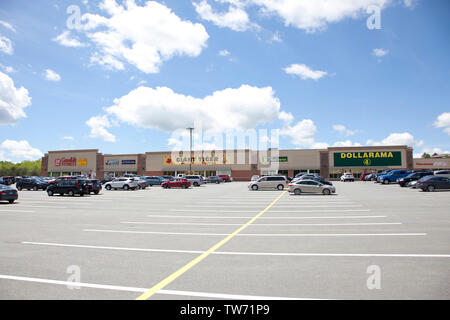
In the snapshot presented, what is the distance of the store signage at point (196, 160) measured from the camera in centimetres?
7206

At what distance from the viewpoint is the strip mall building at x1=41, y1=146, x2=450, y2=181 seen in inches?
2566

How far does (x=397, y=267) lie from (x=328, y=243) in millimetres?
2198

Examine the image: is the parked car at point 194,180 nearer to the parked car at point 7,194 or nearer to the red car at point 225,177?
the red car at point 225,177

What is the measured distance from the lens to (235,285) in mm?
4785

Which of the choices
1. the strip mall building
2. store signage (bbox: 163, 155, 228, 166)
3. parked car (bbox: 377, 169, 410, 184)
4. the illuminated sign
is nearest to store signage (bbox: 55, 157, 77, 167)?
the strip mall building

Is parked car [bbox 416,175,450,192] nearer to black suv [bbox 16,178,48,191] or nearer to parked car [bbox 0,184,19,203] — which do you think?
parked car [bbox 0,184,19,203]

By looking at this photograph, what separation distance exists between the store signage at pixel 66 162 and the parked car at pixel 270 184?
212 ft

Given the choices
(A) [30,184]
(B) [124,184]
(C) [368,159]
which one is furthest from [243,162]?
(A) [30,184]

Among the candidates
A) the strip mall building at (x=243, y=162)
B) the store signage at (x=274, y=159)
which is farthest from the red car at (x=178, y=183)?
the store signage at (x=274, y=159)

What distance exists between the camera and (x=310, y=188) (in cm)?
2614

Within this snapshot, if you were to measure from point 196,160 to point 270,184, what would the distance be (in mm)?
41048

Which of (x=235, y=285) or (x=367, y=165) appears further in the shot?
(x=367, y=165)

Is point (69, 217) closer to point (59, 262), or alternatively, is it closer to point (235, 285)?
point (59, 262)
